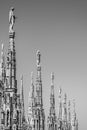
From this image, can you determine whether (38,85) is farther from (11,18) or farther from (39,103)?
(11,18)

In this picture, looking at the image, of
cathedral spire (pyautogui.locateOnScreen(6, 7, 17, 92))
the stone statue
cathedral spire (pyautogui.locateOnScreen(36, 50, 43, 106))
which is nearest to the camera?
cathedral spire (pyautogui.locateOnScreen(6, 7, 17, 92))

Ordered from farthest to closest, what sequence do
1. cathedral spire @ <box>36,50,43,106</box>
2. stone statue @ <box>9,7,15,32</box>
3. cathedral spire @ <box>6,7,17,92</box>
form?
cathedral spire @ <box>36,50,43,106</box>, stone statue @ <box>9,7,15,32</box>, cathedral spire @ <box>6,7,17,92</box>

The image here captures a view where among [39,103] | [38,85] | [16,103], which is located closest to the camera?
[16,103]

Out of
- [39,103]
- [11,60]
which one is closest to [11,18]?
[11,60]

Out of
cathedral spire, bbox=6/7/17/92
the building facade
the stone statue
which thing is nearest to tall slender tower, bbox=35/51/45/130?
the building facade

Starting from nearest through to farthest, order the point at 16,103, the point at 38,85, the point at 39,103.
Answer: the point at 16,103 → the point at 39,103 → the point at 38,85

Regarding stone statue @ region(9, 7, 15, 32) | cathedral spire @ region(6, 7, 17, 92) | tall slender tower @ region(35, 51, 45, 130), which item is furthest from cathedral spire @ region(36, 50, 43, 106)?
cathedral spire @ region(6, 7, 17, 92)

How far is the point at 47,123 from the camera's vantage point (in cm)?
4388

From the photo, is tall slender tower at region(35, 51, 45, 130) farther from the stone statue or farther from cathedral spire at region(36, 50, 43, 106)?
the stone statue

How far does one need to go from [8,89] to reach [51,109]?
55.2ft

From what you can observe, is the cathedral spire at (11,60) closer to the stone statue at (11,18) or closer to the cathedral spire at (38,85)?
the stone statue at (11,18)

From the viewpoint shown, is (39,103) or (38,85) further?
(38,85)

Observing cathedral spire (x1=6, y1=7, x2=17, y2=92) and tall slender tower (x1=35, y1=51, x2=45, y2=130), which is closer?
cathedral spire (x1=6, y1=7, x2=17, y2=92)

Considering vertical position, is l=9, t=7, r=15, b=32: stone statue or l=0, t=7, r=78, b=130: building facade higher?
l=9, t=7, r=15, b=32: stone statue
